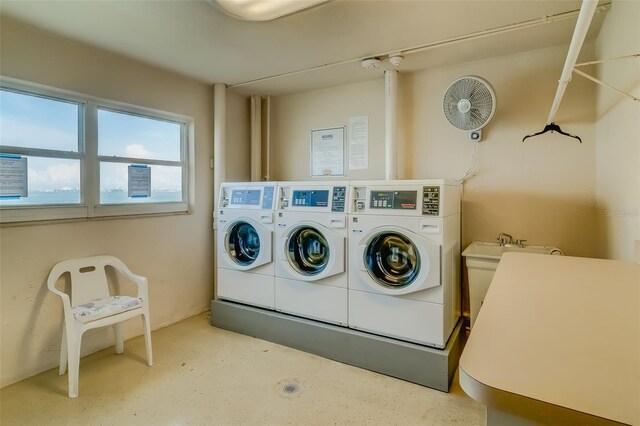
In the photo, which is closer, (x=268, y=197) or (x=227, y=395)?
(x=227, y=395)

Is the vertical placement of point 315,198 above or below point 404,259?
above

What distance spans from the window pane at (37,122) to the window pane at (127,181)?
1.05ft

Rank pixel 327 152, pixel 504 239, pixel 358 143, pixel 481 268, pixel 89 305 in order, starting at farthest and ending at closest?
1. pixel 327 152
2. pixel 358 143
3. pixel 504 239
4. pixel 481 268
5. pixel 89 305

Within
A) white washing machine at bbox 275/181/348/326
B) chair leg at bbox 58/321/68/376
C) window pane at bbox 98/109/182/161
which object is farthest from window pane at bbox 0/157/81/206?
white washing machine at bbox 275/181/348/326

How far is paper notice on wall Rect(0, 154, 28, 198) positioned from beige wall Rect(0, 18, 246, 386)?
242 mm

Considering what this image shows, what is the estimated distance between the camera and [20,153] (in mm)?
2314

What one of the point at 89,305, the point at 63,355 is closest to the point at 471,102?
the point at 89,305

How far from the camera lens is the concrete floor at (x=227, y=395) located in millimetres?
1916

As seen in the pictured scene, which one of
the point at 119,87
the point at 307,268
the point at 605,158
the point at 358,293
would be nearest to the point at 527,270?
the point at 358,293

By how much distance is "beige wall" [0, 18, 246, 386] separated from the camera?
2270mm

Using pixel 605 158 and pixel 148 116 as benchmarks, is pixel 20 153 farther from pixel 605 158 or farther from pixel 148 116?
pixel 605 158

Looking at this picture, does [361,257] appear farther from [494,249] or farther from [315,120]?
[315,120]

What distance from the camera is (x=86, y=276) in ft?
8.41

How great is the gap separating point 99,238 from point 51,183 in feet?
1.78
